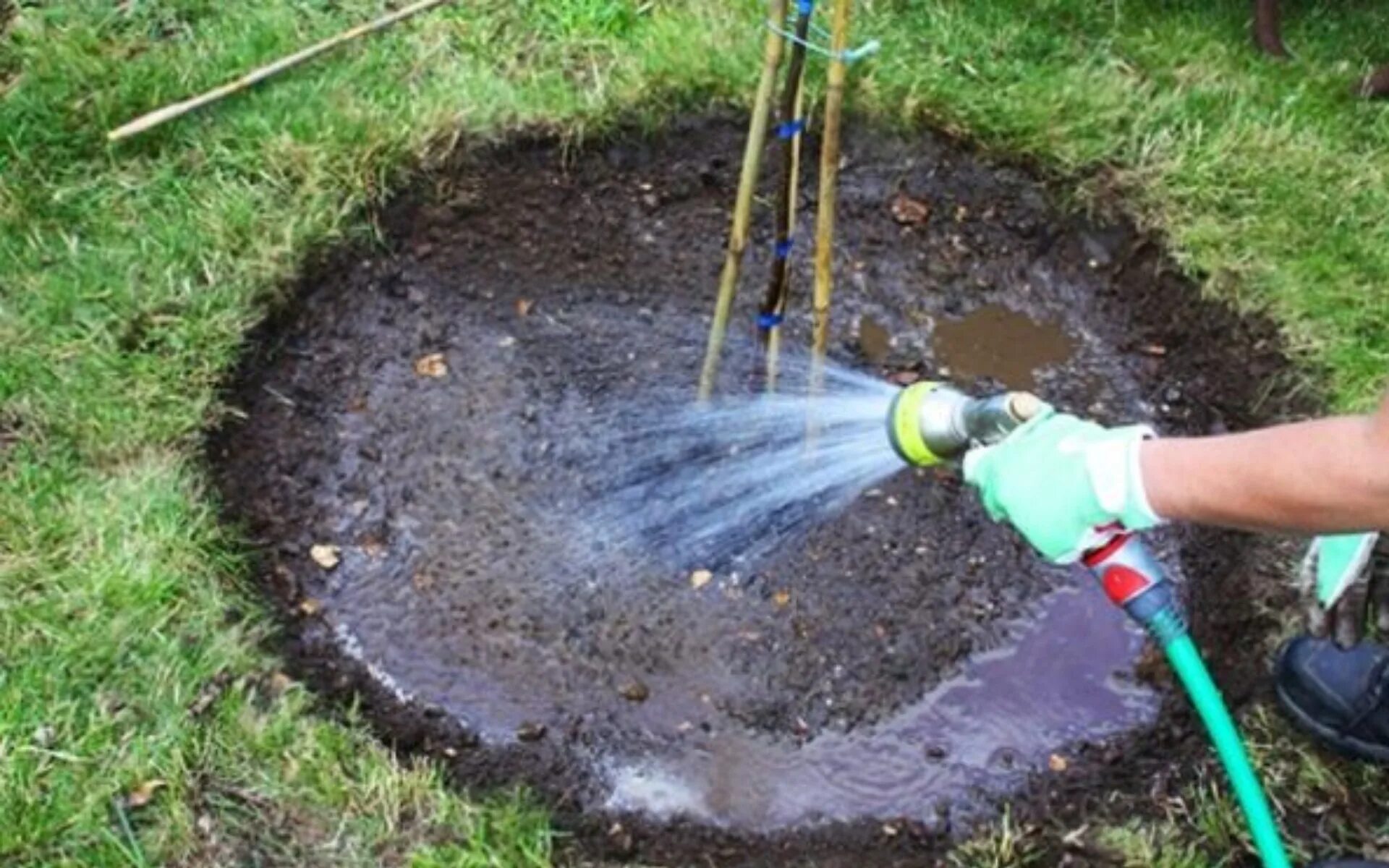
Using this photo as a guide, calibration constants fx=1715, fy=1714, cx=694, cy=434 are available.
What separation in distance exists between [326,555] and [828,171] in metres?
1.16

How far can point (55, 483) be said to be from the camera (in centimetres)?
310

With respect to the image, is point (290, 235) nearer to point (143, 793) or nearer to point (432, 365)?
point (432, 365)

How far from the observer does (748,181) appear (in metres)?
2.91

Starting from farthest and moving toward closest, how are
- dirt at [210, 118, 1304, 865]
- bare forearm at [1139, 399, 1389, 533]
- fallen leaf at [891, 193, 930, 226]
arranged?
1. fallen leaf at [891, 193, 930, 226]
2. dirt at [210, 118, 1304, 865]
3. bare forearm at [1139, 399, 1389, 533]

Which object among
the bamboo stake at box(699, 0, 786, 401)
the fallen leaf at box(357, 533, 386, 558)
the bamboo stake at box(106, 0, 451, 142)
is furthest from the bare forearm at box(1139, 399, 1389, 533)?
the bamboo stake at box(106, 0, 451, 142)

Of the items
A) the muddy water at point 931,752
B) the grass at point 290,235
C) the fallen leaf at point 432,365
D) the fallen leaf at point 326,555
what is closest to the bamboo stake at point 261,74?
the grass at point 290,235

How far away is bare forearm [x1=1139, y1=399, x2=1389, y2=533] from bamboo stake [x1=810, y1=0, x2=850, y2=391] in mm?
908

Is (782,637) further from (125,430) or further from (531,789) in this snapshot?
Answer: (125,430)

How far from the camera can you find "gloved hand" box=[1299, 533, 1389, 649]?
8.94ft

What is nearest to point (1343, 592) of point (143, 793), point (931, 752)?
point (931, 752)

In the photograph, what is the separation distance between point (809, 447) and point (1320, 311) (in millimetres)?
1148

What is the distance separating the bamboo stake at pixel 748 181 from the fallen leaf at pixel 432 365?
0.57 meters

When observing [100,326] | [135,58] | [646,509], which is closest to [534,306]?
[646,509]

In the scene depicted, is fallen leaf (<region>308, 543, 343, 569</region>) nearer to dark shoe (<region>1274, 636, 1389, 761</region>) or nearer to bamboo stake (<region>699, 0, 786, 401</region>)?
bamboo stake (<region>699, 0, 786, 401</region>)
